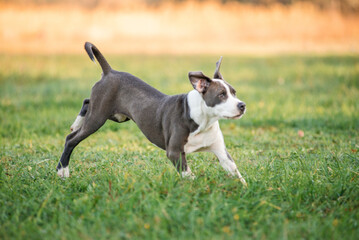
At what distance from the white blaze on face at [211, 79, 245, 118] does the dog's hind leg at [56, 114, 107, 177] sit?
1.41 m

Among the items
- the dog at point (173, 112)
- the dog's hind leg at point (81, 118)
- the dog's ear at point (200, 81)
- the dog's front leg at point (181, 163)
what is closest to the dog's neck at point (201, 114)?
the dog at point (173, 112)

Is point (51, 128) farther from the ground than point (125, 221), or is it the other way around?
point (125, 221)

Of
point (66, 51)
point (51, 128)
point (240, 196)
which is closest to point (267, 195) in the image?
point (240, 196)

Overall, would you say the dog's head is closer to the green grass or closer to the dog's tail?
the green grass

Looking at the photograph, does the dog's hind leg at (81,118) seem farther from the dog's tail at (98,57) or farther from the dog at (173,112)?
the dog's tail at (98,57)

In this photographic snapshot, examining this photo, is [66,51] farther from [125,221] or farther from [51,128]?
[125,221]

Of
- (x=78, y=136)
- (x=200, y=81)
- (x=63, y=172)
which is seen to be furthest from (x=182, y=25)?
(x=200, y=81)

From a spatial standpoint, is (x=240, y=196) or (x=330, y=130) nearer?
(x=240, y=196)

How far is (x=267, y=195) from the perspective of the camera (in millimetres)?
3965

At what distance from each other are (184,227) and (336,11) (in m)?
20.6

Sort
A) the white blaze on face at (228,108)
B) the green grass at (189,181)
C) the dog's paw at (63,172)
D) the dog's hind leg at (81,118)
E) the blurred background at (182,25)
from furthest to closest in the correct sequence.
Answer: the blurred background at (182,25), the dog's hind leg at (81,118), the dog's paw at (63,172), the white blaze on face at (228,108), the green grass at (189,181)

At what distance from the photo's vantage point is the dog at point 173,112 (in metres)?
4.23

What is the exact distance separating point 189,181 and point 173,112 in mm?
789

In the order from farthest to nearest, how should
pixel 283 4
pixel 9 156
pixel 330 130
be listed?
pixel 283 4 < pixel 330 130 < pixel 9 156
